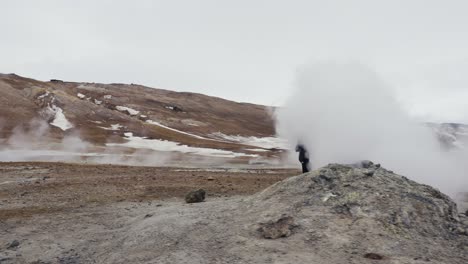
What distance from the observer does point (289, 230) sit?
8.97 metres

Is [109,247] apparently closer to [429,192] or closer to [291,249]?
[291,249]

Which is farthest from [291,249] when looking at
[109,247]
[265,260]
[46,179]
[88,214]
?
[46,179]

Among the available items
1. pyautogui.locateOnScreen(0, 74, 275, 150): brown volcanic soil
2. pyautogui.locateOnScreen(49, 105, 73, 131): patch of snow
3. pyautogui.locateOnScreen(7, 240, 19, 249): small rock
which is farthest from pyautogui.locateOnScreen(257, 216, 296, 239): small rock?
pyautogui.locateOnScreen(49, 105, 73, 131): patch of snow

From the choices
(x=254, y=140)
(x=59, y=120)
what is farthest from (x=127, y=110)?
(x=254, y=140)

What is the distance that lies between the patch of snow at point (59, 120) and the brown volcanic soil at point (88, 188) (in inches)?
1083

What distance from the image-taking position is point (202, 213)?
11.1 metres

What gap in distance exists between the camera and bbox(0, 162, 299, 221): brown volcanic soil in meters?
13.5

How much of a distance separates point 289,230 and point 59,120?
1743 inches

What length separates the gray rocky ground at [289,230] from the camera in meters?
8.21

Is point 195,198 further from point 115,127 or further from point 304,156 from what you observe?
point 115,127

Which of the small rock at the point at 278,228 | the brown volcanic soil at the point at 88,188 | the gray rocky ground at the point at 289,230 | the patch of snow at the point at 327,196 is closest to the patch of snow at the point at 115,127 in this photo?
the brown volcanic soil at the point at 88,188

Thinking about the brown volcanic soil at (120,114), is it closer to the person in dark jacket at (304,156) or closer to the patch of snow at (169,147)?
the patch of snow at (169,147)

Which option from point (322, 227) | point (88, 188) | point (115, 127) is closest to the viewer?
point (322, 227)

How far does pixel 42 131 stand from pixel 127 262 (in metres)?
38.6
